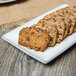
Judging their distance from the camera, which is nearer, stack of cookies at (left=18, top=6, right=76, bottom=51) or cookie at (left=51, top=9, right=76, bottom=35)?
stack of cookies at (left=18, top=6, right=76, bottom=51)

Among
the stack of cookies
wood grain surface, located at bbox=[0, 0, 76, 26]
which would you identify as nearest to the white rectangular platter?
the stack of cookies

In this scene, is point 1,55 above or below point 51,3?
above

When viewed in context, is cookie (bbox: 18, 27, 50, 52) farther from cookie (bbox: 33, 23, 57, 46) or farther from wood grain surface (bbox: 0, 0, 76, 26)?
wood grain surface (bbox: 0, 0, 76, 26)

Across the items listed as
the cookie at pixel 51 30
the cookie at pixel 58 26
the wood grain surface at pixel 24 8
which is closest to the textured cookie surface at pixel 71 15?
the cookie at pixel 58 26

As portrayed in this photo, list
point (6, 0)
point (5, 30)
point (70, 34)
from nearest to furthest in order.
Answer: point (70, 34) → point (5, 30) → point (6, 0)

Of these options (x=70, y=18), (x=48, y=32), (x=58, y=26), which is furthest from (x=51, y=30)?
(x=70, y=18)

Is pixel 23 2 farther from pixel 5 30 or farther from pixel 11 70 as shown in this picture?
pixel 11 70

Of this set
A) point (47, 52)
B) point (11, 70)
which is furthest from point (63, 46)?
point (11, 70)
